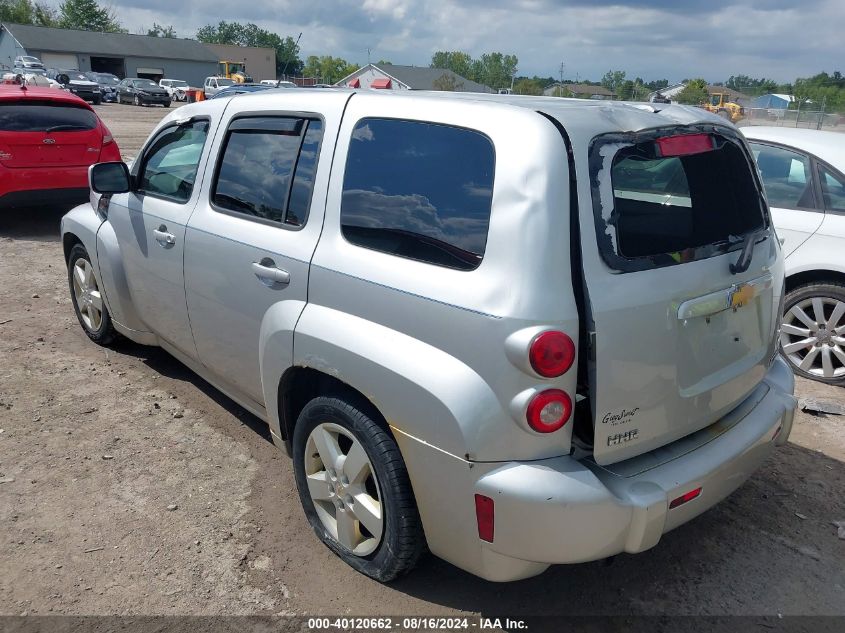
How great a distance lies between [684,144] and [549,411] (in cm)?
118

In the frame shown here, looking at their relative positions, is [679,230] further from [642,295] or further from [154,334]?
[154,334]

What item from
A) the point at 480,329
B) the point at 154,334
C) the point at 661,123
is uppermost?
the point at 661,123

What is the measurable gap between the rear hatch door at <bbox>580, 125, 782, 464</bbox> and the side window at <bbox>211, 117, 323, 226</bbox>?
50.8 inches

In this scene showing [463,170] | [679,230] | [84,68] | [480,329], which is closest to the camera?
[480,329]

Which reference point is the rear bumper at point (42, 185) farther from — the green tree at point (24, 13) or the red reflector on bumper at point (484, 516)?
the green tree at point (24, 13)

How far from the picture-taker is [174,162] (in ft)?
13.5

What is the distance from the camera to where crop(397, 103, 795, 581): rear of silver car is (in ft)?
7.36

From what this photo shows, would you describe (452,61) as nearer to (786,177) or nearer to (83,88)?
(83,88)

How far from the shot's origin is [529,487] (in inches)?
87.0

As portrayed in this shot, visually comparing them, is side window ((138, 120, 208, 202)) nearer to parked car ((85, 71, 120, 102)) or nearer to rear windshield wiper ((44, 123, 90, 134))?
rear windshield wiper ((44, 123, 90, 134))

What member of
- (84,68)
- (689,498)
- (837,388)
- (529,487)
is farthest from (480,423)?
(84,68)

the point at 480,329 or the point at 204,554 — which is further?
the point at 204,554

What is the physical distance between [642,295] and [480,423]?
69cm

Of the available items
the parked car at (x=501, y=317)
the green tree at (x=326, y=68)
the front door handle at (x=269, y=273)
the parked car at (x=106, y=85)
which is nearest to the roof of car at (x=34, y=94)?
the parked car at (x=501, y=317)
